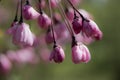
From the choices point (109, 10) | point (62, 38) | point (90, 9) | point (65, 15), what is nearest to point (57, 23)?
point (62, 38)

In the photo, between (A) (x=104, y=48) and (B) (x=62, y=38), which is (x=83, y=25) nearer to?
(B) (x=62, y=38)

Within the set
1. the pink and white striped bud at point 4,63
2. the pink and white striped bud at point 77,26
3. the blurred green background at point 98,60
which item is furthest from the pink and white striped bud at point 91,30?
the blurred green background at point 98,60

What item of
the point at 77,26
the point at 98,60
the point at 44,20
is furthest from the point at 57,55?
the point at 98,60

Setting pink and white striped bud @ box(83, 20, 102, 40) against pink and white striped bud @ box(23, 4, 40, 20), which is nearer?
pink and white striped bud @ box(83, 20, 102, 40)

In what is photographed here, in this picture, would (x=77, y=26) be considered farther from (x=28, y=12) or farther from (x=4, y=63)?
(x=4, y=63)

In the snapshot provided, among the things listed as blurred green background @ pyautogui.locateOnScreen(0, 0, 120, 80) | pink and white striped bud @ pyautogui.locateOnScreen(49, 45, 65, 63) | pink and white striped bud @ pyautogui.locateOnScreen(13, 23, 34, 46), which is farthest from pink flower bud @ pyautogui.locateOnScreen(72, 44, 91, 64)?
blurred green background @ pyautogui.locateOnScreen(0, 0, 120, 80)

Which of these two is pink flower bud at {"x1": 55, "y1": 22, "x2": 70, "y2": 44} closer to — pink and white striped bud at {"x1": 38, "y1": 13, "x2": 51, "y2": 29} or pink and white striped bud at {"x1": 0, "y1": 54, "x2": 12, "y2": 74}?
→ pink and white striped bud at {"x1": 38, "y1": 13, "x2": 51, "y2": 29}

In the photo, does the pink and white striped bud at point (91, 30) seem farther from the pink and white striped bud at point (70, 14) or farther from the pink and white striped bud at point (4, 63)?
the pink and white striped bud at point (4, 63)
